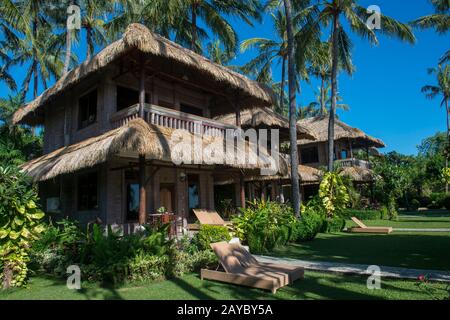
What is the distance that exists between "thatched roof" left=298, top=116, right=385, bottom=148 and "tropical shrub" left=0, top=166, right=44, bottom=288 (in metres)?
20.8

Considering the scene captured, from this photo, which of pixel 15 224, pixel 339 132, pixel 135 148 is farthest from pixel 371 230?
pixel 339 132

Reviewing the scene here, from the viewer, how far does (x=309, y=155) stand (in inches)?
1107

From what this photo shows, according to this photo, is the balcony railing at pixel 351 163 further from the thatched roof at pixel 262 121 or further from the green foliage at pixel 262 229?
the green foliage at pixel 262 229

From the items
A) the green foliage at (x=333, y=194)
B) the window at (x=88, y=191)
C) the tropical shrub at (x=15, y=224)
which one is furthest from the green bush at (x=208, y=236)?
the green foliage at (x=333, y=194)

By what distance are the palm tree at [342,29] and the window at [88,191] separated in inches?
443

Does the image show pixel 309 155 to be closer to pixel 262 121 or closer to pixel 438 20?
pixel 262 121

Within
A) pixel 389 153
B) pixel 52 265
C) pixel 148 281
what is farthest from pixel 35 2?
pixel 389 153

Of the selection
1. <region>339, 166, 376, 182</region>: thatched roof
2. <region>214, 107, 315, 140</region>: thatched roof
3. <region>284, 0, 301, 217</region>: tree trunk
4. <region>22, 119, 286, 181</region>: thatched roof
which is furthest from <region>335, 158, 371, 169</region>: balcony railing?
<region>22, 119, 286, 181</region>: thatched roof

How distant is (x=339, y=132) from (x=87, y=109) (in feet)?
62.6

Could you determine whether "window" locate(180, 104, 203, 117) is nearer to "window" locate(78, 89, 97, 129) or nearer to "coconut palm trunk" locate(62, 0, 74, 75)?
"window" locate(78, 89, 97, 129)

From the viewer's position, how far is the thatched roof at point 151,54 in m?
9.05

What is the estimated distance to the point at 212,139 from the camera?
11.3m

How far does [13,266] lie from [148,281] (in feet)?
7.79

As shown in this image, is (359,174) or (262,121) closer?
(262,121)
